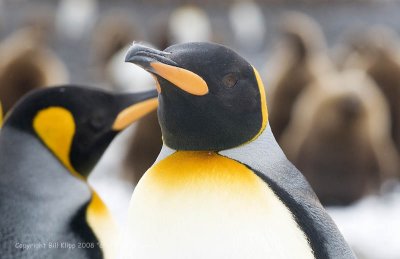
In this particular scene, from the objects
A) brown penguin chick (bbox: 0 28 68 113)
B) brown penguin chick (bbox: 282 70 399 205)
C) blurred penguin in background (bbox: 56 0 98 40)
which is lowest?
blurred penguin in background (bbox: 56 0 98 40)

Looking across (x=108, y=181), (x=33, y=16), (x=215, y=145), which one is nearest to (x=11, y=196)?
(x=215, y=145)

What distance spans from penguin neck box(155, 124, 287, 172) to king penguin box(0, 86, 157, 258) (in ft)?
1.65

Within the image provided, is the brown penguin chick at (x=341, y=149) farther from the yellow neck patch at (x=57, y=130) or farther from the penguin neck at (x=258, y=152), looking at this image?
the penguin neck at (x=258, y=152)

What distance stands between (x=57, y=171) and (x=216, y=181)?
2.08 feet

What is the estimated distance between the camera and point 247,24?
41.3ft

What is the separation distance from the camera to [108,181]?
18.8ft

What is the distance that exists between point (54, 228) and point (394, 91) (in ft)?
14.7

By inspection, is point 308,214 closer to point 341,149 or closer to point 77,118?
point 77,118

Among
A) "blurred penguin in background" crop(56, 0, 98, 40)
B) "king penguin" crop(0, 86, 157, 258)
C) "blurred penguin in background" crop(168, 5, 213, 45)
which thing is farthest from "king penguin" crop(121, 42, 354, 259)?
"blurred penguin in background" crop(56, 0, 98, 40)

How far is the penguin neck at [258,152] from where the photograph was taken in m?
1.56

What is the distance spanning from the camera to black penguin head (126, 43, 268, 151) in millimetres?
1461

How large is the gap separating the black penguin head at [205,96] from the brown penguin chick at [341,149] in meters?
3.31

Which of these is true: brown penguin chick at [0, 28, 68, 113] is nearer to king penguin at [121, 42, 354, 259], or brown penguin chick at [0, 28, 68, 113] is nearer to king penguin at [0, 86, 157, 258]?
king penguin at [0, 86, 157, 258]

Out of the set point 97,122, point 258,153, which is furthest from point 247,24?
point 258,153
